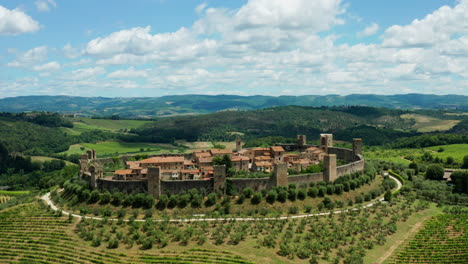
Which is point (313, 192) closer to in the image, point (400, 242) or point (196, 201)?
point (400, 242)

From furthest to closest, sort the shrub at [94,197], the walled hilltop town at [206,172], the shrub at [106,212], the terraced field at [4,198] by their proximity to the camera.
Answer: the terraced field at [4,198], the shrub at [94,197], the walled hilltop town at [206,172], the shrub at [106,212]

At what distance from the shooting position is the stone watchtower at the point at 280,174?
59.1 m

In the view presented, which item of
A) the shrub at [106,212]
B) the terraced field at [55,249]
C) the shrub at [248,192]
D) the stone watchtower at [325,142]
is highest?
the stone watchtower at [325,142]

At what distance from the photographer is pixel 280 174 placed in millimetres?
59156

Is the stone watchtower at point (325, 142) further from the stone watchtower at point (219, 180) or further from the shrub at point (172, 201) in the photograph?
the shrub at point (172, 201)

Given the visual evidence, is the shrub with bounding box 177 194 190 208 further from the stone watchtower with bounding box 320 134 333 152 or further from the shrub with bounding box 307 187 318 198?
the stone watchtower with bounding box 320 134 333 152

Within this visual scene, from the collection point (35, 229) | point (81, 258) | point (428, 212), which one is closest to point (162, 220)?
point (81, 258)

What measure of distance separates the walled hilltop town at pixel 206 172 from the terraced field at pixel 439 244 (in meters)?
16.1

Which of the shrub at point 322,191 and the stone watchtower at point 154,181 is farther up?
the stone watchtower at point 154,181

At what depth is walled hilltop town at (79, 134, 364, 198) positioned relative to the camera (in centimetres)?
5800

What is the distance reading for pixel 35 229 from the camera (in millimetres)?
54125

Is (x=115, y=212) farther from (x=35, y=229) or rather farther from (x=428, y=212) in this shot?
(x=428, y=212)

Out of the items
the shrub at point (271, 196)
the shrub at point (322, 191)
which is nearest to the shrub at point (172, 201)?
the shrub at point (271, 196)

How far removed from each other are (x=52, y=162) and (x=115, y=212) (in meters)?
76.7
